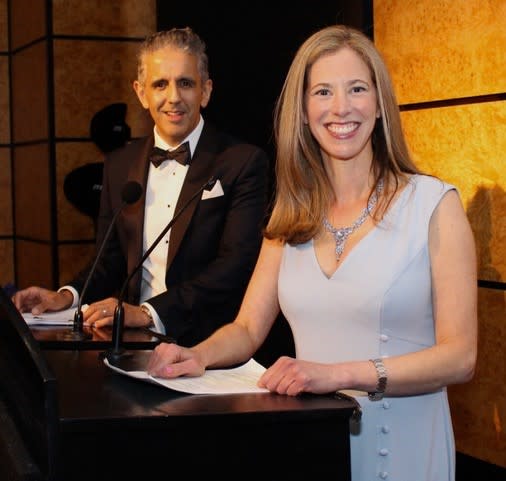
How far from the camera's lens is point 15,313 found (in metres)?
1.78

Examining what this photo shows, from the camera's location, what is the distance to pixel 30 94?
6.61m

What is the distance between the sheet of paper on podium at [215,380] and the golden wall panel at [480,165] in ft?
4.15

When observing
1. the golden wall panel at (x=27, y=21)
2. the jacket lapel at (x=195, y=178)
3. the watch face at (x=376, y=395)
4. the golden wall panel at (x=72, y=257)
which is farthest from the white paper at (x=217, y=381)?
the golden wall panel at (x=27, y=21)

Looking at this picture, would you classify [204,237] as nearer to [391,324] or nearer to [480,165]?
[480,165]

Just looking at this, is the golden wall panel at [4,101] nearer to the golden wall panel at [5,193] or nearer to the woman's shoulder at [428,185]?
the golden wall panel at [5,193]

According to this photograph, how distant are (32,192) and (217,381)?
4.61 meters

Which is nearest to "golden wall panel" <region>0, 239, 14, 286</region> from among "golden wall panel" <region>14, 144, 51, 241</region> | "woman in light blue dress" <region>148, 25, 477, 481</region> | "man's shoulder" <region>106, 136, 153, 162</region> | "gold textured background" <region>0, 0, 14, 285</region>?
"gold textured background" <region>0, 0, 14, 285</region>

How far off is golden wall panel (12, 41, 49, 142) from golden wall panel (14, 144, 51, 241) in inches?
4.2

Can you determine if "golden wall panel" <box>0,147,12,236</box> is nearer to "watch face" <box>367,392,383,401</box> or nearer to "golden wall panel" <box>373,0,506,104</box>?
"golden wall panel" <box>373,0,506,104</box>

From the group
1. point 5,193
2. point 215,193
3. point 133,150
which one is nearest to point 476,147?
point 215,193

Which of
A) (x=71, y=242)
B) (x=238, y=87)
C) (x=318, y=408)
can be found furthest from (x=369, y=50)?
(x=71, y=242)

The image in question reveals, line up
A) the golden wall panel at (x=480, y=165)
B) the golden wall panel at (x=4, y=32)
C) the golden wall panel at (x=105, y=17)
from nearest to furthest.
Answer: the golden wall panel at (x=480, y=165), the golden wall panel at (x=105, y=17), the golden wall panel at (x=4, y=32)

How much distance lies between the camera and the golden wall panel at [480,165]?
10.9 ft

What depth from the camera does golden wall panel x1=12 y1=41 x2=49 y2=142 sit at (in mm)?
6352
